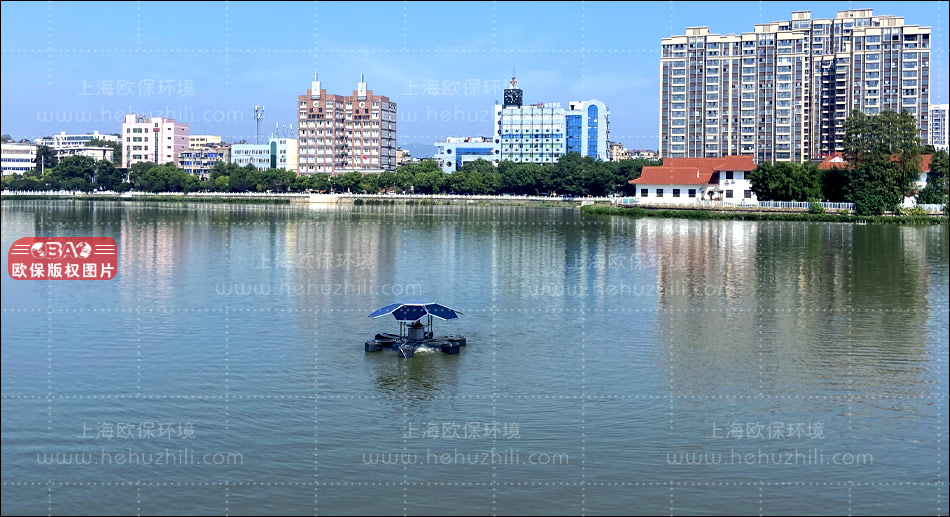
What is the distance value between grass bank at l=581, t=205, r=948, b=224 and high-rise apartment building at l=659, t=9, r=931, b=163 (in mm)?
28246

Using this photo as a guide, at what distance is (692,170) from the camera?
51438 mm

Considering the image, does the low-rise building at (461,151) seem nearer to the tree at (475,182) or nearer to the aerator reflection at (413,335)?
the tree at (475,182)

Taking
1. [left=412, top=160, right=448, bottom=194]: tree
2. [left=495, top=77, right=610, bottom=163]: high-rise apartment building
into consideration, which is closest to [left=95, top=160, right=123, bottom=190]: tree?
[left=412, top=160, right=448, bottom=194]: tree

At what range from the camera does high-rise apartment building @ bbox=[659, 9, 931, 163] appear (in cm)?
7244

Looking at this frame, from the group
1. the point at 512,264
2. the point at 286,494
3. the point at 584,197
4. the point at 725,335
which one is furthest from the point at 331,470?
the point at 584,197

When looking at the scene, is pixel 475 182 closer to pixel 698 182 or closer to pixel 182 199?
pixel 182 199

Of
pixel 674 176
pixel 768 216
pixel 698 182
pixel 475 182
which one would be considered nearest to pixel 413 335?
pixel 768 216

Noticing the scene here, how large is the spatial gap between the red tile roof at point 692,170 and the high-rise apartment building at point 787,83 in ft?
78.3

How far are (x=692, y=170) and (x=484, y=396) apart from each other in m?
43.0

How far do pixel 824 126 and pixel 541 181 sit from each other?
79.8 ft

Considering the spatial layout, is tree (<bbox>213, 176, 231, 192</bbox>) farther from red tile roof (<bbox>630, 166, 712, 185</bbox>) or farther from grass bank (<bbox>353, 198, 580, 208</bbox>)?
red tile roof (<bbox>630, 166, 712, 185</bbox>)

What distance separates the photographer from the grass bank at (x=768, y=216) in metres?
40.1

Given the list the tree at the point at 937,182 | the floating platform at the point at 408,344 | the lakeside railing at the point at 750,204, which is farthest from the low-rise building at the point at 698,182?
the floating platform at the point at 408,344

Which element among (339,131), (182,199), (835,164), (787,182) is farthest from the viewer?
(339,131)
